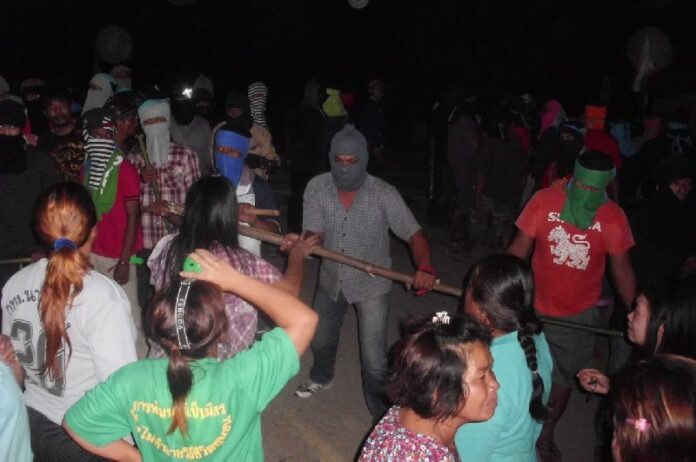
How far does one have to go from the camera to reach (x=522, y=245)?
169 inches

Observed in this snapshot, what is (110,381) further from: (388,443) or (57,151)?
(57,151)

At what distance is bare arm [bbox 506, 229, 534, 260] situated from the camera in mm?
4285

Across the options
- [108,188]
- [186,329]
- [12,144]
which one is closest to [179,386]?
[186,329]

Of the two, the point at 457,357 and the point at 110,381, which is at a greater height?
the point at 457,357

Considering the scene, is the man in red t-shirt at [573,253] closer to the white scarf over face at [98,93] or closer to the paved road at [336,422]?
the paved road at [336,422]

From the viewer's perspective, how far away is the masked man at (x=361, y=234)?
4.48 m

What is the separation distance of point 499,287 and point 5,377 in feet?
6.69

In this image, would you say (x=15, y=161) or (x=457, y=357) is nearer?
(x=457, y=357)

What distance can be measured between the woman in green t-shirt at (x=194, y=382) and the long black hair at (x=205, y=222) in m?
0.94

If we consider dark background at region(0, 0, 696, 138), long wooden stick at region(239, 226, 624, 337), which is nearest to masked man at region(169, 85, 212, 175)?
long wooden stick at region(239, 226, 624, 337)

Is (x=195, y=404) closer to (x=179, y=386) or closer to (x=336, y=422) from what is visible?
(x=179, y=386)

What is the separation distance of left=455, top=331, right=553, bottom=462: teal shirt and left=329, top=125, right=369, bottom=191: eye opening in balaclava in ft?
6.92

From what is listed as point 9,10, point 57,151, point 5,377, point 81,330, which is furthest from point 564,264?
point 9,10

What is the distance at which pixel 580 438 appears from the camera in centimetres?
479
